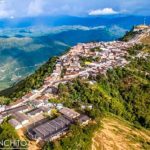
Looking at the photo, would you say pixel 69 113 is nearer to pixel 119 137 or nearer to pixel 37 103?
pixel 37 103

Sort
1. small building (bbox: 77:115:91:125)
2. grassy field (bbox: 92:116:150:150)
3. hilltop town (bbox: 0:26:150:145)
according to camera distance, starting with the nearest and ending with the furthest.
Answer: grassy field (bbox: 92:116:150:150) < hilltop town (bbox: 0:26:150:145) < small building (bbox: 77:115:91:125)

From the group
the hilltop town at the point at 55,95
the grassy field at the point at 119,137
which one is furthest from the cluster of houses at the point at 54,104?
the grassy field at the point at 119,137

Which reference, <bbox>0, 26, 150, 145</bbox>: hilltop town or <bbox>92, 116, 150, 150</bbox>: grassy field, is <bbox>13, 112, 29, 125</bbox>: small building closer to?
<bbox>0, 26, 150, 145</bbox>: hilltop town

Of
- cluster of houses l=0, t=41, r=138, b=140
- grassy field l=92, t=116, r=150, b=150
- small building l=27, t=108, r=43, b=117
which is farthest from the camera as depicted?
small building l=27, t=108, r=43, b=117

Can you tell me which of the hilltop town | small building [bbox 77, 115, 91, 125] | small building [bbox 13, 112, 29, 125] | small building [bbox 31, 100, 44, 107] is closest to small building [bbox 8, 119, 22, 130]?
the hilltop town

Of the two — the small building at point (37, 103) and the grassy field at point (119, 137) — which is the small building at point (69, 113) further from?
the small building at point (37, 103)

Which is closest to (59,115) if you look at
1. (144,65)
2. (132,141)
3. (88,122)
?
(88,122)

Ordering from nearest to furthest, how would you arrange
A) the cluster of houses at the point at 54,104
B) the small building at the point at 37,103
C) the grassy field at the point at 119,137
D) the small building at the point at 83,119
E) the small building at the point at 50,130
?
the small building at the point at 50,130 → the grassy field at the point at 119,137 → the cluster of houses at the point at 54,104 → the small building at the point at 83,119 → the small building at the point at 37,103

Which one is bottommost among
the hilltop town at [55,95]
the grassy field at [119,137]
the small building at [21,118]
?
the grassy field at [119,137]
